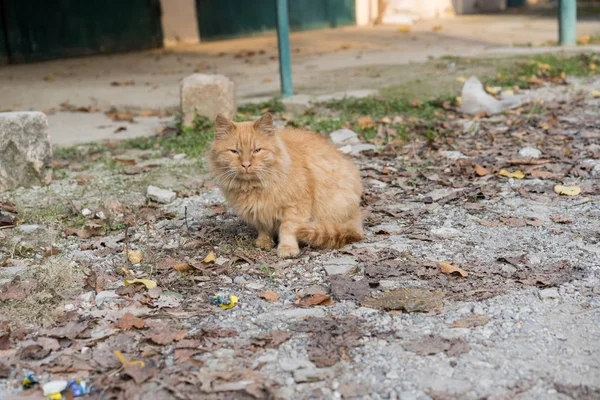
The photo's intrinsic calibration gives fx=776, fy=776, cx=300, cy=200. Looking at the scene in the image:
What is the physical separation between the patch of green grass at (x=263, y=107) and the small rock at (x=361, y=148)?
1.56m

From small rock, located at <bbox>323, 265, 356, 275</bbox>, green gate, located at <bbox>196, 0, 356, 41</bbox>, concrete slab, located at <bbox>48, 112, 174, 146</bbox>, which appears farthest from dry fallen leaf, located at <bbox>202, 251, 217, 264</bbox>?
green gate, located at <bbox>196, 0, 356, 41</bbox>

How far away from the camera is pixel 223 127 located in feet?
14.0

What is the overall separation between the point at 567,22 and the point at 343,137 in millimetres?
6228

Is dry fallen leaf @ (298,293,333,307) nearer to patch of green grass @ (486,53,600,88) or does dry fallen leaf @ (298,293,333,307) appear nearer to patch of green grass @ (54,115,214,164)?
patch of green grass @ (54,115,214,164)

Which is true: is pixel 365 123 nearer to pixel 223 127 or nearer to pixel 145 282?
pixel 223 127

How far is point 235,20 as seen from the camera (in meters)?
15.8

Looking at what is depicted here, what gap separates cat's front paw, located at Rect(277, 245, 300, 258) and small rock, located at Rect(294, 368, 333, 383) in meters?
1.32

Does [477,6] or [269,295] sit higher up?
[477,6]

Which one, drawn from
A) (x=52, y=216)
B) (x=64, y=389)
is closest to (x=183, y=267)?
(x=64, y=389)

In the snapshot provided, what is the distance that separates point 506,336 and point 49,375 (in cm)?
185

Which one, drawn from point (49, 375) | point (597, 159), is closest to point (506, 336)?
point (49, 375)

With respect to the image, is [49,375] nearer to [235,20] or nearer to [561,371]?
[561,371]

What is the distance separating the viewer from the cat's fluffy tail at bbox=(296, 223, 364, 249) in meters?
4.23

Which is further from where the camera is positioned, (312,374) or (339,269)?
(339,269)
